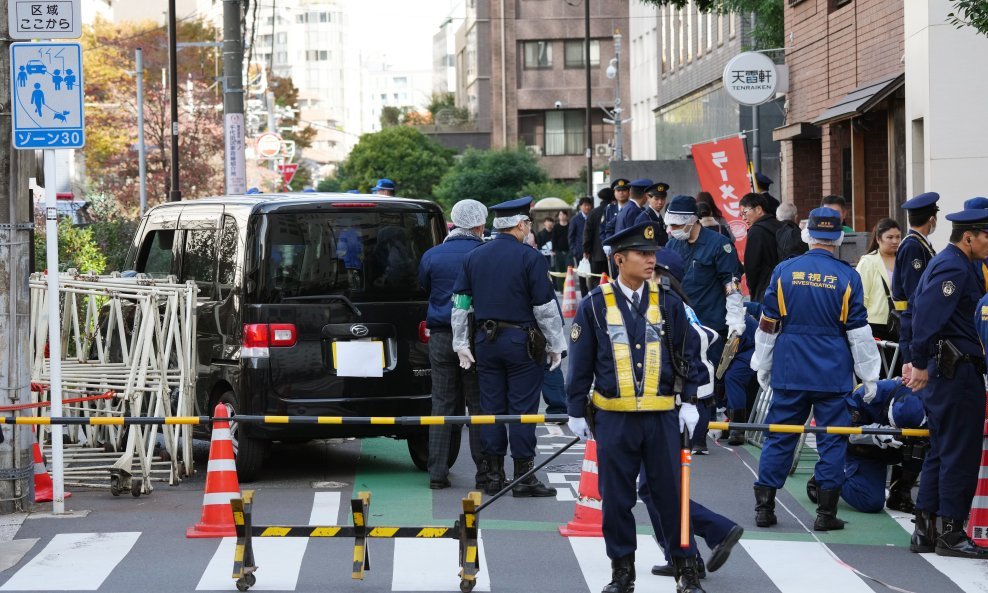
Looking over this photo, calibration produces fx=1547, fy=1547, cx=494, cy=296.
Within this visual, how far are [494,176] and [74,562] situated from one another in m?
60.7

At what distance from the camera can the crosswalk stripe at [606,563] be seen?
7.86 metres

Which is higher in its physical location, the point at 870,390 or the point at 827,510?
the point at 870,390

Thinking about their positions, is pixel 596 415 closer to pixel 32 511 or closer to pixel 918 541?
pixel 918 541

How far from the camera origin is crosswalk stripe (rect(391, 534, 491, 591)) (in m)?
7.80

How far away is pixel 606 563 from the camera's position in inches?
328

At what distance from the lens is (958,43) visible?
1681 cm

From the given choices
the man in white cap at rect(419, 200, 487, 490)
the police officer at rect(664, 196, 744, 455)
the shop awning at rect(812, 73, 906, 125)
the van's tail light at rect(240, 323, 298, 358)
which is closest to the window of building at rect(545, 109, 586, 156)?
the shop awning at rect(812, 73, 906, 125)

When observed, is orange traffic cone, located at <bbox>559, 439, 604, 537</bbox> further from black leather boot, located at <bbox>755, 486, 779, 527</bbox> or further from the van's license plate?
the van's license plate

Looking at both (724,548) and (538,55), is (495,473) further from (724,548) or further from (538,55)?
(538,55)

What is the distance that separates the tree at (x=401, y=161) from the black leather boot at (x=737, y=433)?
6791 cm

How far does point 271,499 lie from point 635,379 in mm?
3829

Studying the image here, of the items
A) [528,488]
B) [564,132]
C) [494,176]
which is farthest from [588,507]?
[564,132]

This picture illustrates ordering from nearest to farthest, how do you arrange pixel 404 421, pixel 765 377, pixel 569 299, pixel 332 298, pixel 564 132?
pixel 404 421, pixel 765 377, pixel 332 298, pixel 569 299, pixel 564 132

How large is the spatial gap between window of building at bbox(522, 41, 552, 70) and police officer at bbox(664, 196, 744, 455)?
67.6m
